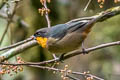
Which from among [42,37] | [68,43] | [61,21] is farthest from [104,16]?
[61,21]

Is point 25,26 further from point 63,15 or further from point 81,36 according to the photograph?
point 81,36

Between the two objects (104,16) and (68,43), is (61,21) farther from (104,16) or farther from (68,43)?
(104,16)

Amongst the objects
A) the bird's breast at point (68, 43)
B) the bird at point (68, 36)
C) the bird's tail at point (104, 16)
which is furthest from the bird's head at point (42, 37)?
the bird's tail at point (104, 16)

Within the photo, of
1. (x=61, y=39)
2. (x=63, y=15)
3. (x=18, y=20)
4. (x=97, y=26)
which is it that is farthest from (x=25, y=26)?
(x=61, y=39)

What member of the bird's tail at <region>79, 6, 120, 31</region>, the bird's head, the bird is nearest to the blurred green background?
the bird's head

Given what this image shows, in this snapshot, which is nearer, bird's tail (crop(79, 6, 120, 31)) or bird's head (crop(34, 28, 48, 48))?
bird's tail (crop(79, 6, 120, 31))

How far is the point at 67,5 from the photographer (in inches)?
267

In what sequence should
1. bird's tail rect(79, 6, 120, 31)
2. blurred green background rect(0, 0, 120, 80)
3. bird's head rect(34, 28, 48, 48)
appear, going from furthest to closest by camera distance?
blurred green background rect(0, 0, 120, 80), bird's head rect(34, 28, 48, 48), bird's tail rect(79, 6, 120, 31)

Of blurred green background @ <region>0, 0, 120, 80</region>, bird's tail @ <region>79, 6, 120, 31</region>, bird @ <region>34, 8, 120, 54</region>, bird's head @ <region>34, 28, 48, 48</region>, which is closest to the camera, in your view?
bird's tail @ <region>79, 6, 120, 31</region>

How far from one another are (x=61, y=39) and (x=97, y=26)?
2.79m

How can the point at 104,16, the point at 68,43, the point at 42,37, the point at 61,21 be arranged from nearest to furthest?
the point at 104,16
the point at 68,43
the point at 42,37
the point at 61,21

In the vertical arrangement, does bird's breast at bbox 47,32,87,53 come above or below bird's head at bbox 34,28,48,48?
below

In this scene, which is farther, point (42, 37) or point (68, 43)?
point (42, 37)

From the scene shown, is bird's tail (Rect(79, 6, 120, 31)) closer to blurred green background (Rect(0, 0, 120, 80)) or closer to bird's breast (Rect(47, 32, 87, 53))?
bird's breast (Rect(47, 32, 87, 53))
